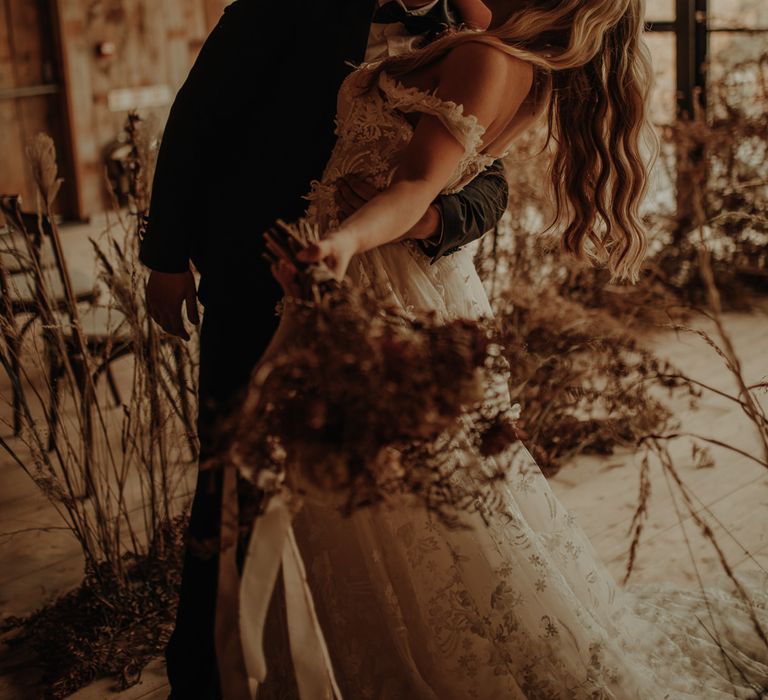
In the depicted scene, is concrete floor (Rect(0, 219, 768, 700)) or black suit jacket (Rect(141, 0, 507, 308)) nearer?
black suit jacket (Rect(141, 0, 507, 308))

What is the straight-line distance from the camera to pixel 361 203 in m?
1.57

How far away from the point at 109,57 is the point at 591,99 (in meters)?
6.01

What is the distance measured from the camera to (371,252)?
1.69 m

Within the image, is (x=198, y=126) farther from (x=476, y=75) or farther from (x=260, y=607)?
(x=260, y=607)

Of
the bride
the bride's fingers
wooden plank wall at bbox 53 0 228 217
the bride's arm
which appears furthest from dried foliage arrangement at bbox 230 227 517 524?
wooden plank wall at bbox 53 0 228 217

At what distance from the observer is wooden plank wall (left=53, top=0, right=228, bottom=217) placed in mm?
6723

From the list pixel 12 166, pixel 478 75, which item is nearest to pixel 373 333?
pixel 478 75

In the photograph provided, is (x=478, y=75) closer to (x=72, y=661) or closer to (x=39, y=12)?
(x=72, y=661)

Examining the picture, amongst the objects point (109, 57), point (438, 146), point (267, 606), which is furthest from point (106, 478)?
point (109, 57)

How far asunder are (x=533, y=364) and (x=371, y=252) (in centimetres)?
112

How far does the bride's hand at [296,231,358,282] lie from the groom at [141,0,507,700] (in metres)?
0.30

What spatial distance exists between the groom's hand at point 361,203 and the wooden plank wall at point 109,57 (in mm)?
5724

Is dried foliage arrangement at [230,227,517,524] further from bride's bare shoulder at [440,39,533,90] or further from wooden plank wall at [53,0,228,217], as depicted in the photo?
wooden plank wall at [53,0,228,217]

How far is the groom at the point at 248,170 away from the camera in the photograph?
162 cm
